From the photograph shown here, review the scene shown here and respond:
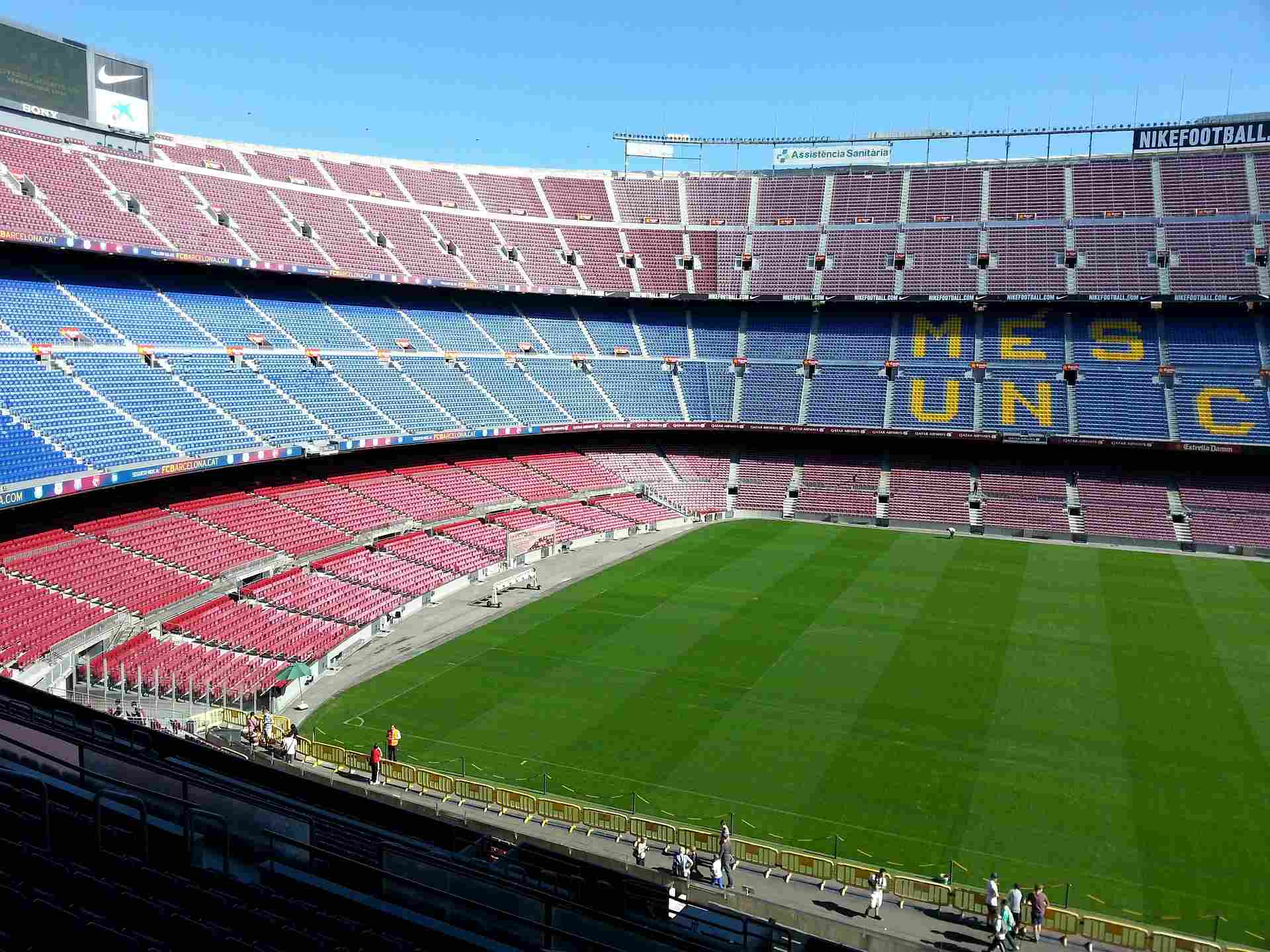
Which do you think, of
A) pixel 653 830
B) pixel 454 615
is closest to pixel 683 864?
pixel 653 830

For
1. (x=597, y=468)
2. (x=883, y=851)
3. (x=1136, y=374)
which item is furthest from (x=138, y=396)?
(x=1136, y=374)

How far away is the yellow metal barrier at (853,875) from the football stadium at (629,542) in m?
0.09

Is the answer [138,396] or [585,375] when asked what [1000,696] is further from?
[585,375]

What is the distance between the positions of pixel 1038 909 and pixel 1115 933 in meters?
1.35

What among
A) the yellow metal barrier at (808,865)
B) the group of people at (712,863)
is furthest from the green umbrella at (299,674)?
the yellow metal barrier at (808,865)

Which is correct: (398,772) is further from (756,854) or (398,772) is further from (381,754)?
(756,854)

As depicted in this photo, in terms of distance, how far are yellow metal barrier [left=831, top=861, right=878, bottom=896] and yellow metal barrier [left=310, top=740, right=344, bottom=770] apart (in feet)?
39.1

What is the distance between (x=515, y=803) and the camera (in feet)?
65.0

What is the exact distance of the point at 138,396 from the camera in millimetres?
34969

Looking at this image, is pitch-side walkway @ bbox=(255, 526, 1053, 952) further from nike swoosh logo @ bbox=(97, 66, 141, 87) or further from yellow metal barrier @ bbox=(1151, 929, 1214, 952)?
nike swoosh logo @ bbox=(97, 66, 141, 87)

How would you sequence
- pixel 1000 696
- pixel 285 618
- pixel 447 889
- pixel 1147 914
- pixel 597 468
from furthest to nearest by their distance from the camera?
pixel 597 468 → pixel 285 618 → pixel 1000 696 → pixel 1147 914 → pixel 447 889

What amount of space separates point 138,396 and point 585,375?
92.9ft

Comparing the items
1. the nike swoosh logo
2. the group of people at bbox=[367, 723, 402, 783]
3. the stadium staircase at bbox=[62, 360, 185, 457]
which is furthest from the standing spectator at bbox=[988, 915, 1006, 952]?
the nike swoosh logo

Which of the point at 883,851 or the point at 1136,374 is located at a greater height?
the point at 1136,374
